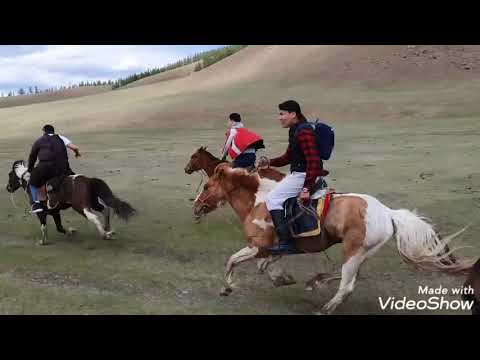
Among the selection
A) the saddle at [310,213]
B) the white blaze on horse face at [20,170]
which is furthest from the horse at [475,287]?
the white blaze on horse face at [20,170]

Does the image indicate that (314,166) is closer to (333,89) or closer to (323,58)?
(333,89)

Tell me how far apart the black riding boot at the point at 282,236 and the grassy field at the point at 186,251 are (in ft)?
2.29

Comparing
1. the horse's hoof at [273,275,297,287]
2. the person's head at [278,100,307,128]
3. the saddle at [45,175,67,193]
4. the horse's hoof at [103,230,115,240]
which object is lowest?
the horse's hoof at [273,275,297,287]

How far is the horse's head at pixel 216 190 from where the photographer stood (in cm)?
716

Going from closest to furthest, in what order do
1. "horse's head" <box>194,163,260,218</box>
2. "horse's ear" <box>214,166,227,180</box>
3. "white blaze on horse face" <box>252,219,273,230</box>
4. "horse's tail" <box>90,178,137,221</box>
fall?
"white blaze on horse face" <box>252,219,273,230</box>
"horse's head" <box>194,163,260,218</box>
"horse's ear" <box>214,166,227,180</box>
"horse's tail" <box>90,178,137,221</box>

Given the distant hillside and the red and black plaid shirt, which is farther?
the distant hillside

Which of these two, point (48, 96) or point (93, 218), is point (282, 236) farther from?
point (48, 96)

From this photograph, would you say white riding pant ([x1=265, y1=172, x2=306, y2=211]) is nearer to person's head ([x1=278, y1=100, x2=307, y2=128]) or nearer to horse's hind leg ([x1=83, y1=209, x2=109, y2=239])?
person's head ([x1=278, y1=100, x2=307, y2=128])

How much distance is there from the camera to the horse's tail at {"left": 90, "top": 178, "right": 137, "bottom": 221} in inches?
380

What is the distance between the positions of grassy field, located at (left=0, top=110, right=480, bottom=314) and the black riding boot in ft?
2.29

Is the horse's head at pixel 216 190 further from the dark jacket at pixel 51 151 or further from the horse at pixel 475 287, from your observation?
the dark jacket at pixel 51 151

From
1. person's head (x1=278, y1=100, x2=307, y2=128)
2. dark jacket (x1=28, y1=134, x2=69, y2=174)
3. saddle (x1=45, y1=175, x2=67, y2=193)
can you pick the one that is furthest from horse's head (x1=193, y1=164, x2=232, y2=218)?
dark jacket (x1=28, y1=134, x2=69, y2=174)

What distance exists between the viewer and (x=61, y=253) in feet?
30.3

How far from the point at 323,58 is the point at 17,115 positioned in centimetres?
2544
